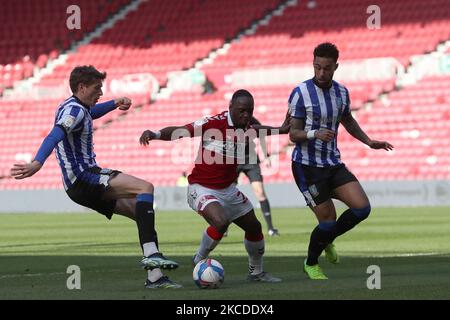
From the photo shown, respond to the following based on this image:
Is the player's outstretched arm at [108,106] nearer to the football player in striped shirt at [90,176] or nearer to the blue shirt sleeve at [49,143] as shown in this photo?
the football player in striped shirt at [90,176]

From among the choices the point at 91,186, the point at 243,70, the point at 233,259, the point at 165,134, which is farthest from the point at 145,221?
the point at 243,70

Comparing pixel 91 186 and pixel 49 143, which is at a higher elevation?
pixel 49 143

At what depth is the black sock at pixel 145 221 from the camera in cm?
920

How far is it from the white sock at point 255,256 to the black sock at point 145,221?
1.21m

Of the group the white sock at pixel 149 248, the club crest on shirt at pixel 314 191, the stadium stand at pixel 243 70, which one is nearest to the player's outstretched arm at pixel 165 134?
the white sock at pixel 149 248

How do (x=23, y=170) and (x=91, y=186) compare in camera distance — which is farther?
(x=91, y=186)

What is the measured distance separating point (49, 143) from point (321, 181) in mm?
2579

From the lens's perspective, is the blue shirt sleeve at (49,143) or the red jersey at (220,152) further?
the red jersey at (220,152)

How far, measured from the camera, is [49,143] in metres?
9.05

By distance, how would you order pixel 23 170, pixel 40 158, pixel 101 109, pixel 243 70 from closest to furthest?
pixel 23 170 < pixel 40 158 < pixel 101 109 < pixel 243 70

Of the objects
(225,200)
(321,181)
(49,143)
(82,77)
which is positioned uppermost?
(82,77)

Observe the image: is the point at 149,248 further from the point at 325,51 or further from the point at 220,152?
the point at 325,51

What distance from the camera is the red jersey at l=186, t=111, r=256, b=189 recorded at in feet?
33.4
